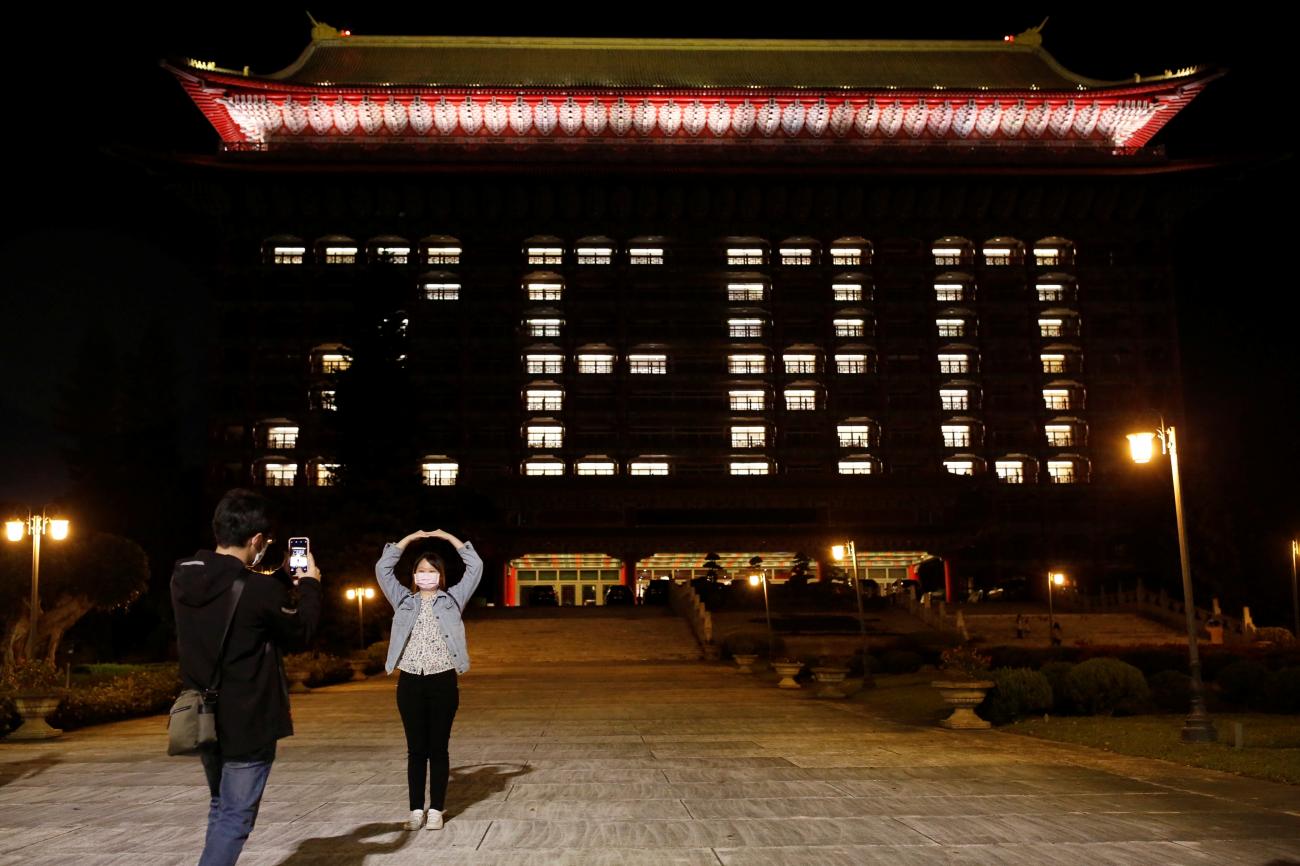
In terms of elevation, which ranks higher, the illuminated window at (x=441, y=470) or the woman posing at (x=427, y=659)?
the illuminated window at (x=441, y=470)

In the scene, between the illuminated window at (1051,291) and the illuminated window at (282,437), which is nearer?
the illuminated window at (282,437)

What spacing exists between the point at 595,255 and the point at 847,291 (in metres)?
18.4

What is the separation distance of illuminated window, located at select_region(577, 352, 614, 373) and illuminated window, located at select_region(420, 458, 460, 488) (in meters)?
11.3

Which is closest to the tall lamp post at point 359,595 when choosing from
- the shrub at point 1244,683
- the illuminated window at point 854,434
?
the shrub at point 1244,683

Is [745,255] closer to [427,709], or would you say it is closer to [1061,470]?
[1061,470]

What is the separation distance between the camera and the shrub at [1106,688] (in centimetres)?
1817

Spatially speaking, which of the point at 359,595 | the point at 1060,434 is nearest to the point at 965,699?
the point at 359,595

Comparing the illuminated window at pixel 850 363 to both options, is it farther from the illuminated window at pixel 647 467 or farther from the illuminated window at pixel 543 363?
the illuminated window at pixel 543 363

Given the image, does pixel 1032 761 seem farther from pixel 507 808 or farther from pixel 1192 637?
pixel 507 808

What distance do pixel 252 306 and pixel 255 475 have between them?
1179 cm

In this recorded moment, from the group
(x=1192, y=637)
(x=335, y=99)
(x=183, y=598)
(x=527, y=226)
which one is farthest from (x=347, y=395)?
(x=183, y=598)

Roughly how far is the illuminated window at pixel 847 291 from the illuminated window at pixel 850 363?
174 inches

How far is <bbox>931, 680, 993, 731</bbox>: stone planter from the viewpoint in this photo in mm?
16766

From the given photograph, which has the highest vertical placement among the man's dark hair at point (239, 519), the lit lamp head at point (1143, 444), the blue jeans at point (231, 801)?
the lit lamp head at point (1143, 444)
